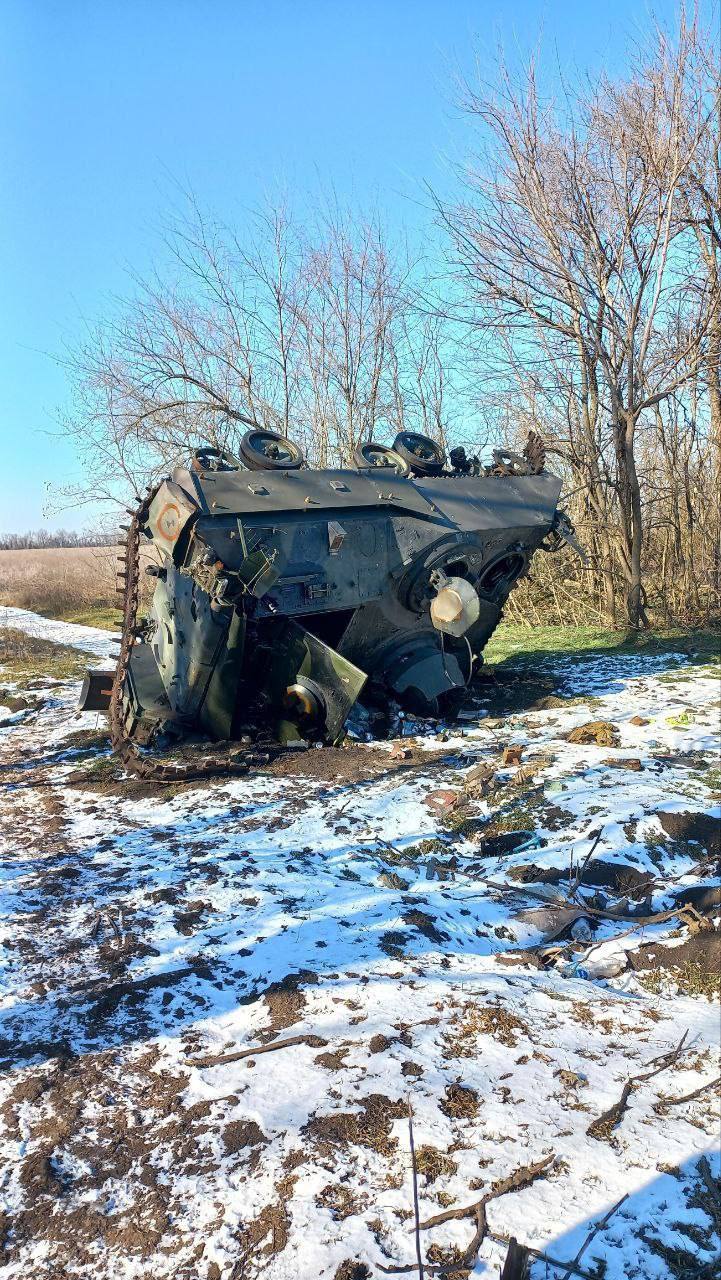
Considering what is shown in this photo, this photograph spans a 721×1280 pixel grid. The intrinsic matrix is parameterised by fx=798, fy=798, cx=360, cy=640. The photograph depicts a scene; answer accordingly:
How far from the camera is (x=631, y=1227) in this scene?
232 centimetres

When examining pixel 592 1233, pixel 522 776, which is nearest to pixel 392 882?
pixel 522 776

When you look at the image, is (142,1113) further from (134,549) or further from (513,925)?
(134,549)

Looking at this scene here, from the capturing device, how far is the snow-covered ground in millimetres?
2400

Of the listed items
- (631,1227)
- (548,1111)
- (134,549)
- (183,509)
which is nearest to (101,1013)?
(548,1111)

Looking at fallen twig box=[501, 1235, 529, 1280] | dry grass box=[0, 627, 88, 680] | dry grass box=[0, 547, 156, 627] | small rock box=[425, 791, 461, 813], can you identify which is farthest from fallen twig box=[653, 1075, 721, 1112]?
dry grass box=[0, 547, 156, 627]

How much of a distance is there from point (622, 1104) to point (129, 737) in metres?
5.81

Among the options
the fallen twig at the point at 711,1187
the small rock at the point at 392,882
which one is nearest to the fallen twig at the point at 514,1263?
the fallen twig at the point at 711,1187

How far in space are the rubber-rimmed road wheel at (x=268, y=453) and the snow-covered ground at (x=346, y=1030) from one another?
3.27 m

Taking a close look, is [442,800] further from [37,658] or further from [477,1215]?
[37,658]

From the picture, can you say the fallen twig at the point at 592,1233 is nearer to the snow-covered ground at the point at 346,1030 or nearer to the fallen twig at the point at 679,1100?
the snow-covered ground at the point at 346,1030

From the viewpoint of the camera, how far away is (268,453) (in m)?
8.04

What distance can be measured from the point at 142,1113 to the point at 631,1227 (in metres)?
1.70

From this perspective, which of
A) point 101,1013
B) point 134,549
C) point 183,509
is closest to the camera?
point 101,1013

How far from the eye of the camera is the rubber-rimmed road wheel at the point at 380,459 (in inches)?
335
